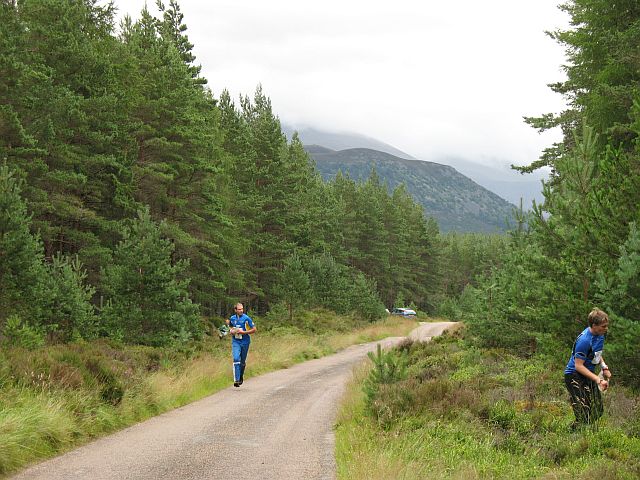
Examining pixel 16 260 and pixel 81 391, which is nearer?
pixel 81 391

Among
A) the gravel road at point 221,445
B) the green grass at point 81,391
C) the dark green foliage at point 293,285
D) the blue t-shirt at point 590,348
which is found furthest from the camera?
the dark green foliage at point 293,285

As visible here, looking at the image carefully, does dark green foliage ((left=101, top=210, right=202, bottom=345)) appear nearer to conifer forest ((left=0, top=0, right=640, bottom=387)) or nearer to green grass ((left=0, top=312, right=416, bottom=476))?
conifer forest ((left=0, top=0, right=640, bottom=387))

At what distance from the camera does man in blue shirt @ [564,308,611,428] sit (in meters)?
6.62

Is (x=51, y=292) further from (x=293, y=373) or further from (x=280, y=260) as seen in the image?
(x=280, y=260)

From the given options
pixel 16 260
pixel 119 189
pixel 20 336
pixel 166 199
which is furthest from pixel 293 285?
pixel 20 336

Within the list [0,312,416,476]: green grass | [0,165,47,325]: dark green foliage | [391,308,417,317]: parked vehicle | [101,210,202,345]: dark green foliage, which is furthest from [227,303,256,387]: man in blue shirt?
[391,308,417,317]: parked vehicle

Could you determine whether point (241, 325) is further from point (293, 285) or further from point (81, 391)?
point (293, 285)

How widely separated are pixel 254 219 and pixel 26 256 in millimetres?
24277

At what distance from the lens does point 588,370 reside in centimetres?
669

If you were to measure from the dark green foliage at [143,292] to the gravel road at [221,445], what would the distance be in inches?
240

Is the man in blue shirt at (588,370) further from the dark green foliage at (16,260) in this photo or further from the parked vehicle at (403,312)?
the parked vehicle at (403,312)

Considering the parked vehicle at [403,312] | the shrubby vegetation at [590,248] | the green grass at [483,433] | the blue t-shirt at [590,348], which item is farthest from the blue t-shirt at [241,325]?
the parked vehicle at [403,312]

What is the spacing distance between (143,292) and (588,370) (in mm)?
13952

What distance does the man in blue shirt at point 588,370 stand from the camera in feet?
21.7
